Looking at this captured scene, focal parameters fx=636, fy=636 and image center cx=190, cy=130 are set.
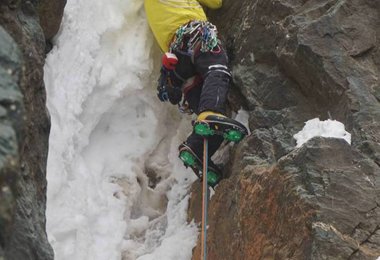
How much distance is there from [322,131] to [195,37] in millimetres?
1716

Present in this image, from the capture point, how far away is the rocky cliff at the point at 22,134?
7.33 feet

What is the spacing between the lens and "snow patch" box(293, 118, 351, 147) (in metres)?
4.67

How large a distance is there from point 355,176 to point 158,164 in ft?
7.45

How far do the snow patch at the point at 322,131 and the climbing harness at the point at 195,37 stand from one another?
4.21 feet

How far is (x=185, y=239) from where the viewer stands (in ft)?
17.4

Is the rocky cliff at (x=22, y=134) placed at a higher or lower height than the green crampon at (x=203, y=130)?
higher

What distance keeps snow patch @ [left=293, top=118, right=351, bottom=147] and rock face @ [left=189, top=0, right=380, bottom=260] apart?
0.08 metres

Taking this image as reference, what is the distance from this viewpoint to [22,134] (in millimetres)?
2441

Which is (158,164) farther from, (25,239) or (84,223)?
(25,239)

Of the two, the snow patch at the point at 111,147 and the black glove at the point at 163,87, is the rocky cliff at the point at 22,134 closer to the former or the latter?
the snow patch at the point at 111,147

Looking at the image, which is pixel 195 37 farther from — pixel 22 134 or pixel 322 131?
pixel 22 134

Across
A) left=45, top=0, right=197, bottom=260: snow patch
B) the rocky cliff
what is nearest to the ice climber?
left=45, top=0, right=197, bottom=260: snow patch

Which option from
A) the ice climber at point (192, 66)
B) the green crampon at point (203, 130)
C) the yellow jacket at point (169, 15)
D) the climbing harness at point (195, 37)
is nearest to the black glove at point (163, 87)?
the ice climber at point (192, 66)

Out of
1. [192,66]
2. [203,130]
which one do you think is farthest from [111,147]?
[203,130]
